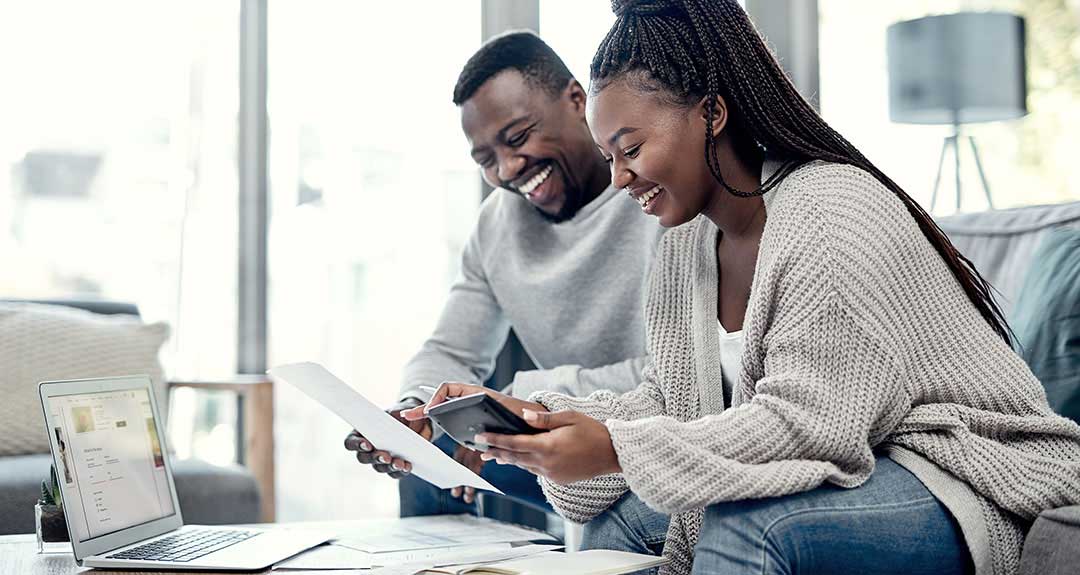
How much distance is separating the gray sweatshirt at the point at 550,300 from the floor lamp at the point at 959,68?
0.93 metres

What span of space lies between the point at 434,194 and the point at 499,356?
65 centimetres

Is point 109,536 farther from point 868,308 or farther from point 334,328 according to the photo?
point 334,328

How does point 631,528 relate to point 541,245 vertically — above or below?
below

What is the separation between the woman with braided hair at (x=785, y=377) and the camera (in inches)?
38.4

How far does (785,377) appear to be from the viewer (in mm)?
1013

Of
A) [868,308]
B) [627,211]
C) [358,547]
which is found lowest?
[358,547]

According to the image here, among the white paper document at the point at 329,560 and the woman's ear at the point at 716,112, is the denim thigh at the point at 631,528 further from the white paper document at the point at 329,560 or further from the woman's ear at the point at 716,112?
the woman's ear at the point at 716,112

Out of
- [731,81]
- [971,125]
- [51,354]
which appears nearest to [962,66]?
[971,125]

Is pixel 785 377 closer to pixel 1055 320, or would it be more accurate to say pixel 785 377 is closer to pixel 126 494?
pixel 1055 320

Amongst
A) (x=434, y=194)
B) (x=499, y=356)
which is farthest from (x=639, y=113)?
(x=434, y=194)

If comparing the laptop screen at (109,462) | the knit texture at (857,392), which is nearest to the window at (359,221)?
the laptop screen at (109,462)

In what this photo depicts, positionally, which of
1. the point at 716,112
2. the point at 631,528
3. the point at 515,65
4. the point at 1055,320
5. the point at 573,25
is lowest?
the point at 631,528

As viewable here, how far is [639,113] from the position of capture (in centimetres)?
119

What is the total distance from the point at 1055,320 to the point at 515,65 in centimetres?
94
